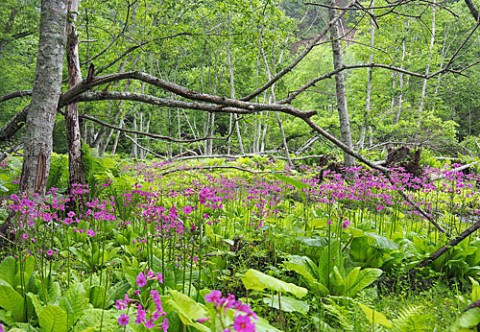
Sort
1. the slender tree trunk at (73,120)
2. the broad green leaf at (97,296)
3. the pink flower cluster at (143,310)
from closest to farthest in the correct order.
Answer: the pink flower cluster at (143,310) < the broad green leaf at (97,296) < the slender tree trunk at (73,120)

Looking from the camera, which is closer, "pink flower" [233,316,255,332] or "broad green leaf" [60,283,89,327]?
"pink flower" [233,316,255,332]

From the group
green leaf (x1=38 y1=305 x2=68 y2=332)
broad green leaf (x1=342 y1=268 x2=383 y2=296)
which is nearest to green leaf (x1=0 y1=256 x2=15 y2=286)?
green leaf (x1=38 y1=305 x2=68 y2=332)

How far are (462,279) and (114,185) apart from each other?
14.0 feet

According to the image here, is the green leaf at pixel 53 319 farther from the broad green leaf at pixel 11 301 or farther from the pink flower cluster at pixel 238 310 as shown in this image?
the pink flower cluster at pixel 238 310

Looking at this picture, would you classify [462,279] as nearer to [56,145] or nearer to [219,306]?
[219,306]

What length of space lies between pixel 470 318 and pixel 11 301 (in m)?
2.49

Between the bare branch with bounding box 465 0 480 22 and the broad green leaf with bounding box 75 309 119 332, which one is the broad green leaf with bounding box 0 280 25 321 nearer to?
the broad green leaf with bounding box 75 309 119 332

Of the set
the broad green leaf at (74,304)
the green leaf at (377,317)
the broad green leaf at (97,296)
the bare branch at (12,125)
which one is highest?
the bare branch at (12,125)

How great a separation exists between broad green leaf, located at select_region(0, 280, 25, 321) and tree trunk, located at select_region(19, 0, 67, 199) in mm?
1288

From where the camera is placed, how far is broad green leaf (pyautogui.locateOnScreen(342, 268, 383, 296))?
2.49 metres

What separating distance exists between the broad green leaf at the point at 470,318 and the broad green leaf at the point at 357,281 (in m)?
0.68

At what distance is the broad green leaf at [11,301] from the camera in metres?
2.04

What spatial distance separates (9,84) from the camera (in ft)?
54.2

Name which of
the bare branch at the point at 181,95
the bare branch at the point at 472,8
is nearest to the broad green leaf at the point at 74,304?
the bare branch at the point at 181,95
